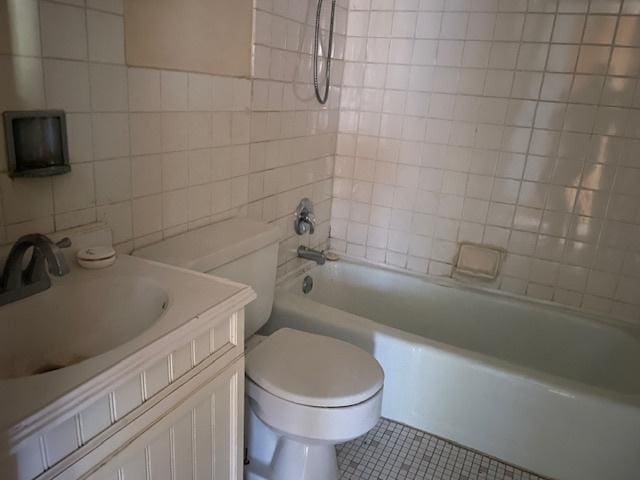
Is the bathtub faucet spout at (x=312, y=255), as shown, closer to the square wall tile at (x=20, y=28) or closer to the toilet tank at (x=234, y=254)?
the toilet tank at (x=234, y=254)

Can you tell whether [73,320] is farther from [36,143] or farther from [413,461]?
Result: [413,461]

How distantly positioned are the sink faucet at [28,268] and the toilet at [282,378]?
1.17ft

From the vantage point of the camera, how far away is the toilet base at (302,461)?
1492 mm

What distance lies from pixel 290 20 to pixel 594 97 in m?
1.19

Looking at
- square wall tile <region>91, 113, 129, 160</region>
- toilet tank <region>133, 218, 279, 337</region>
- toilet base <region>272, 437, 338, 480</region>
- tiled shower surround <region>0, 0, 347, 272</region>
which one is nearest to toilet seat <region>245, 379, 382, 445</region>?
toilet base <region>272, 437, 338, 480</region>

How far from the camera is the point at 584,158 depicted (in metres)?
2.02

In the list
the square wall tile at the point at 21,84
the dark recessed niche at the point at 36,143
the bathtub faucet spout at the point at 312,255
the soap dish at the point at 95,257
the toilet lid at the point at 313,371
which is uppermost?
the square wall tile at the point at 21,84

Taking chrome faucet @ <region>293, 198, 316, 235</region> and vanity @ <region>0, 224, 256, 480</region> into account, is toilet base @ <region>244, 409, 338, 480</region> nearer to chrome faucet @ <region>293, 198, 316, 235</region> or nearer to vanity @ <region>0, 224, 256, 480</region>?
vanity @ <region>0, 224, 256, 480</region>

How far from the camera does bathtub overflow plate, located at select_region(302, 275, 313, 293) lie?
225cm

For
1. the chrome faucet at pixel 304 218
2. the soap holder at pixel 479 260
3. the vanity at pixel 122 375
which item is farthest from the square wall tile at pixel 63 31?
the soap holder at pixel 479 260

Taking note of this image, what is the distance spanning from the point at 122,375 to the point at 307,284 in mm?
1532

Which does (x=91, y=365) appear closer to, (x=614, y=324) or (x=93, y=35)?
(x=93, y=35)

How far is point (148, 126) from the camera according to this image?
1.32m

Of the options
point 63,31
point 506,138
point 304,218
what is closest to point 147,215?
point 63,31
